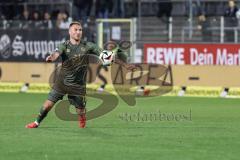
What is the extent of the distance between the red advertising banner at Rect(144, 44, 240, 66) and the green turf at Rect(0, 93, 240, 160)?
345 inches

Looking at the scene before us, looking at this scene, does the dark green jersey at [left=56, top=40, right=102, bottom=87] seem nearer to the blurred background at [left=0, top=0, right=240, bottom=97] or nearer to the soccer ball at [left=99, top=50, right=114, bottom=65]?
the soccer ball at [left=99, top=50, right=114, bottom=65]

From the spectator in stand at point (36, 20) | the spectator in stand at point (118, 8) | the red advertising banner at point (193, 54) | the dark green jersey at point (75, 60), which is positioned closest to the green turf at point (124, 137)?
the dark green jersey at point (75, 60)

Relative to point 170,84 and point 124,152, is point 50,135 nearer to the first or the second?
point 124,152

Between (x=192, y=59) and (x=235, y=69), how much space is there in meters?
2.83

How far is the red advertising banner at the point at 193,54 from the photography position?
29.4 meters

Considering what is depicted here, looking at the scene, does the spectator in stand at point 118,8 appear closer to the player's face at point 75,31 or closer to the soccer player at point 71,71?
the soccer player at point 71,71

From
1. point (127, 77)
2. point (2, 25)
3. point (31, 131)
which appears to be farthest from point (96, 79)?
point (31, 131)

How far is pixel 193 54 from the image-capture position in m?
30.0

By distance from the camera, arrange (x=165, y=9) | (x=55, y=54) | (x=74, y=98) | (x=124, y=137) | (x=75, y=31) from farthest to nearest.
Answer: (x=165, y=9), (x=74, y=98), (x=75, y=31), (x=55, y=54), (x=124, y=137)

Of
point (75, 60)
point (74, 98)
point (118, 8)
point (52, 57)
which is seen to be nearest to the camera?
point (52, 57)

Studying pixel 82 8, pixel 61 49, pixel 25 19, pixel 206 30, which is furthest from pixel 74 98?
pixel 25 19

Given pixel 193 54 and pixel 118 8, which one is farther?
pixel 118 8

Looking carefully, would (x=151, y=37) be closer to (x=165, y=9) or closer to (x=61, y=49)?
(x=165, y=9)

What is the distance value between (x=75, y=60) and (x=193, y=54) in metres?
15.1
